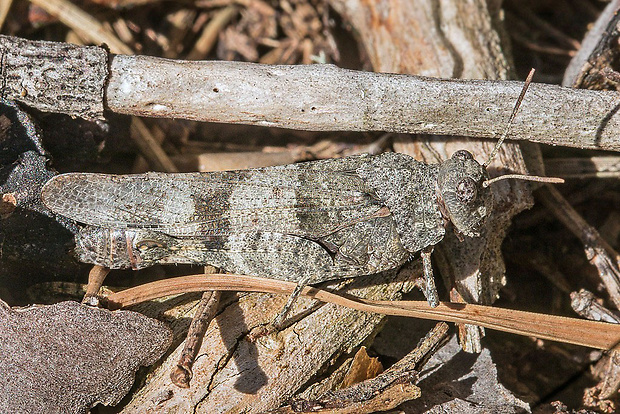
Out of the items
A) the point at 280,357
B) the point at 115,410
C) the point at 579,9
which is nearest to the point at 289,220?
the point at 280,357

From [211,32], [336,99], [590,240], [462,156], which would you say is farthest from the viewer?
[211,32]

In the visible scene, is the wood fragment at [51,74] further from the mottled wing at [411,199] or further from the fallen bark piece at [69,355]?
the mottled wing at [411,199]

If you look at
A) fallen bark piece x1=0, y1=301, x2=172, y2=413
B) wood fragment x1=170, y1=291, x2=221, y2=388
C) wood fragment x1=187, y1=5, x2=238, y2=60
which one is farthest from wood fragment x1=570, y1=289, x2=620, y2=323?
wood fragment x1=187, y1=5, x2=238, y2=60

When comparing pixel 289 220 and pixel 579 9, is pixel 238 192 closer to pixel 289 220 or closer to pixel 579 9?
pixel 289 220

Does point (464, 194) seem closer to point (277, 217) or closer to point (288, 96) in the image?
point (277, 217)

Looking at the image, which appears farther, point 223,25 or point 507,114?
point 223,25

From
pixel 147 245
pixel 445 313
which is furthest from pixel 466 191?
pixel 147 245

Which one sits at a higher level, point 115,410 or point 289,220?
point 289,220

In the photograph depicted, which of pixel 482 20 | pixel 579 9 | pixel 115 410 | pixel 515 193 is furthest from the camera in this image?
pixel 579 9
